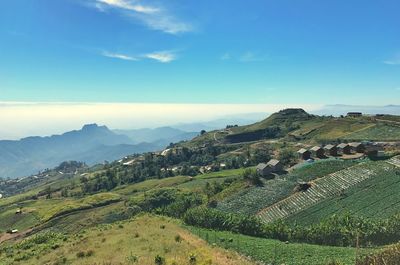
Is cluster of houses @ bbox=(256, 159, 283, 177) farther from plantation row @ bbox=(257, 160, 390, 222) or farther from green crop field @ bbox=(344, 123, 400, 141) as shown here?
green crop field @ bbox=(344, 123, 400, 141)

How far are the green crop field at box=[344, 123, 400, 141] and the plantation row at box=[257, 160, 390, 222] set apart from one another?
62.5 meters

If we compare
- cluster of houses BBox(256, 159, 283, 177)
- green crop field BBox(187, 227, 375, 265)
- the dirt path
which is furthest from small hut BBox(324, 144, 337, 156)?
the dirt path

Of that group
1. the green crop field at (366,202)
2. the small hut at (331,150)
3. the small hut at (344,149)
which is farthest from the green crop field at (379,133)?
the green crop field at (366,202)

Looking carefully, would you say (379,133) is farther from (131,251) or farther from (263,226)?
(131,251)

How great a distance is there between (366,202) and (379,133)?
99.3 m

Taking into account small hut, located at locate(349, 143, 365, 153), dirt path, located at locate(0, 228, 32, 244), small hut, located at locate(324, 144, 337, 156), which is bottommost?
dirt path, located at locate(0, 228, 32, 244)

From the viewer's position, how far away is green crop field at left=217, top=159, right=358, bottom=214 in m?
79.0

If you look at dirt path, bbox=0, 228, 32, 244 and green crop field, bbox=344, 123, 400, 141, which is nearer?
dirt path, bbox=0, 228, 32, 244

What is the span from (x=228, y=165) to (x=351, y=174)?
112 m

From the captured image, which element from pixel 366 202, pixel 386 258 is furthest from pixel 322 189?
pixel 386 258

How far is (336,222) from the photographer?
5719cm

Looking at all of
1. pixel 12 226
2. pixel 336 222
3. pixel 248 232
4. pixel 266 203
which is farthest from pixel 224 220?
pixel 12 226

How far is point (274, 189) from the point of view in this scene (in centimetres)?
8431

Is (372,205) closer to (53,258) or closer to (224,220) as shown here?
(224,220)
